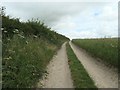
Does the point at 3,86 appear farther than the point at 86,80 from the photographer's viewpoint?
No

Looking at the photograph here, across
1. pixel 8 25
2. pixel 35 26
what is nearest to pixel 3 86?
pixel 8 25

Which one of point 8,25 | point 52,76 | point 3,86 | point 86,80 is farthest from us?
point 8,25

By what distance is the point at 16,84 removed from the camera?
9.12 metres

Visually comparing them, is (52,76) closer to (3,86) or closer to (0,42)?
(0,42)

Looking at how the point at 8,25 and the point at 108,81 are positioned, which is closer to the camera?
the point at 108,81

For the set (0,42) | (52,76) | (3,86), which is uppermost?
(0,42)

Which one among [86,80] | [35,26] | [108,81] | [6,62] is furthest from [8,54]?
[35,26]

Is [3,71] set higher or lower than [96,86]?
higher

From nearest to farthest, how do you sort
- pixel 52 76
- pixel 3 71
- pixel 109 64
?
pixel 3 71 < pixel 52 76 < pixel 109 64

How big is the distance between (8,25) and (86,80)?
8.52 meters

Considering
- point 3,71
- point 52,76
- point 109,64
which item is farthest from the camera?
point 109,64

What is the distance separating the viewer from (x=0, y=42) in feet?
40.8

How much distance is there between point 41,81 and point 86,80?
1968mm

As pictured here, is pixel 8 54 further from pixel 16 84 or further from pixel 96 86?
pixel 96 86
